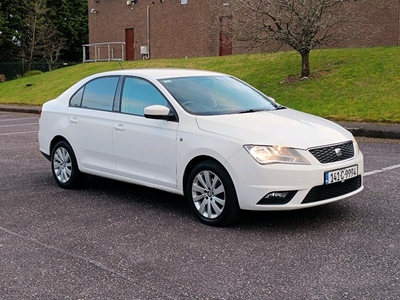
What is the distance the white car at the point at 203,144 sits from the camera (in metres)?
5.36

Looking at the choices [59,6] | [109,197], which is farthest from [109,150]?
[59,6]

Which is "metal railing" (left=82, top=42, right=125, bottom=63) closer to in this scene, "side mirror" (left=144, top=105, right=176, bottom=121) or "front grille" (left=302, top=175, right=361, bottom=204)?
"side mirror" (left=144, top=105, right=176, bottom=121)

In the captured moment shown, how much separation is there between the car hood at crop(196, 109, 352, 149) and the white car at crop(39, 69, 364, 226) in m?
0.01

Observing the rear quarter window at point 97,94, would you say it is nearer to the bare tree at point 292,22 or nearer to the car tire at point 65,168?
the car tire at point 65,168

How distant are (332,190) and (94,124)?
3195 millimetres

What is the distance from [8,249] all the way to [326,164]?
10.3ft

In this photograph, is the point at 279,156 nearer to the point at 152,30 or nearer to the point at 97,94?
the point at 97,94

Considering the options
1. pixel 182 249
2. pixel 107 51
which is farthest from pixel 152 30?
pixel 182 249

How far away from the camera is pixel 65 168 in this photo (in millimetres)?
7609

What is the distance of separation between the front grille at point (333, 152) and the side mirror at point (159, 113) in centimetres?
164

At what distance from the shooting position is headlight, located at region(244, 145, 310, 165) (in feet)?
17.5

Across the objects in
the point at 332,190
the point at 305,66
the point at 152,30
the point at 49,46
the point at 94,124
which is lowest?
the point at 332,190

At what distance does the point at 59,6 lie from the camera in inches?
2239

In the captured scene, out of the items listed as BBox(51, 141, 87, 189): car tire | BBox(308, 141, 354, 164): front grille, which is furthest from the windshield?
BBox(51, 141, 87, 189): car tire
